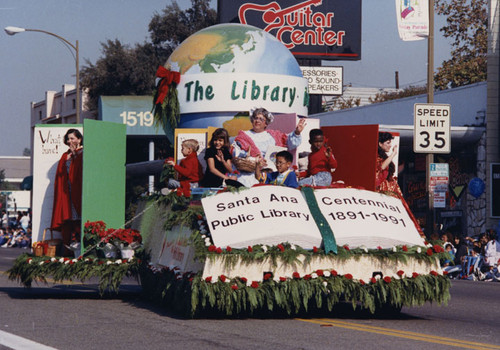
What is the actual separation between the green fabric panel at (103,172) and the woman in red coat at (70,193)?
1.52 feet

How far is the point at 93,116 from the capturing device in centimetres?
6347

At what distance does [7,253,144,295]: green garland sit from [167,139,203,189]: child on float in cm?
130

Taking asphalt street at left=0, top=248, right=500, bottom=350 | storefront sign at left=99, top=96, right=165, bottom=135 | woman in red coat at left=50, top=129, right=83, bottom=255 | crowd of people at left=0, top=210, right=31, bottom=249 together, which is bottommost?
crowd of people at left=0, top=210, right=31, bottom=249

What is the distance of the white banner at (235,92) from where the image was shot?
13891 millimetres

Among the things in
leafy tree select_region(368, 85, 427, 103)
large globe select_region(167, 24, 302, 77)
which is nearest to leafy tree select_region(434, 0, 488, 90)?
leafy tree select_region(368, 85, 427, 103)

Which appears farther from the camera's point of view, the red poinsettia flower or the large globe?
the large globe

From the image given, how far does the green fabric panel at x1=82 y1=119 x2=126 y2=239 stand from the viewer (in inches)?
535

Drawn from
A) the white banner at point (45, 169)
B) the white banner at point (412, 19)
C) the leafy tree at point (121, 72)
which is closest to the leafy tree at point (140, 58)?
the leafy tree at point (121, 72)

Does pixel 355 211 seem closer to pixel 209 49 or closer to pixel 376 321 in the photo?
pixel 376 321

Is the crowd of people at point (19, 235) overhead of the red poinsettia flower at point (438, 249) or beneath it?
beneath

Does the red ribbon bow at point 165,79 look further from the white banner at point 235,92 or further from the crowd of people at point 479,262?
the crowd of people at point 479,262

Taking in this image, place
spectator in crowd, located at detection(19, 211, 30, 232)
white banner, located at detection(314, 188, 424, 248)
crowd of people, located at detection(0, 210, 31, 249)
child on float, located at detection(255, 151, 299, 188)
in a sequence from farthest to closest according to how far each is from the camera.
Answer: spectator in crowd, located at detection(19, 211, 30, 232), crowd of people, located at detection(0, 210, 31, 249), child on float, located at detection(255, 151, 299, 188), white banner, located at detection(314, 188, 424, 248)

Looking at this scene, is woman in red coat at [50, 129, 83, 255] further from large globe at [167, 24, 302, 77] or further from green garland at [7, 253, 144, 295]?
large globe at [167, 24, 302, 77]

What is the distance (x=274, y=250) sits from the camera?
34.1 ft
